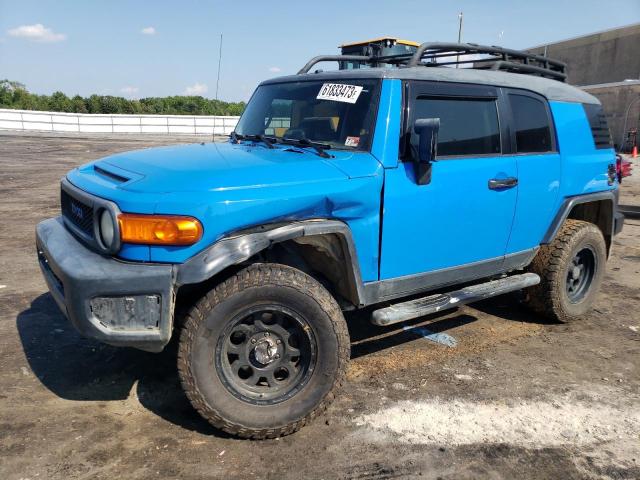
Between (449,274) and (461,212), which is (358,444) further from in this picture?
(461,212)

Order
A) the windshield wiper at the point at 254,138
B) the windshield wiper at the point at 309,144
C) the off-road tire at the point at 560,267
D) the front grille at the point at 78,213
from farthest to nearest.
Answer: the off-road tire at the point at 560,267
the windshield wiper at the point at 254,138
the windshield wiper at the point at 309,144
the front grille at the point at 78,213

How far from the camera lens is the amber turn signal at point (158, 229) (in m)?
2.64

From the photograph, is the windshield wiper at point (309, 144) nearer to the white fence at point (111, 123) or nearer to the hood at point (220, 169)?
the hood at point (220, 169)

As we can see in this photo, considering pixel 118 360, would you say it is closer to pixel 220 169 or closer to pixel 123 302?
pixel 123 302

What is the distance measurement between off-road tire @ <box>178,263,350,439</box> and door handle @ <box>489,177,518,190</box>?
156 centimetres

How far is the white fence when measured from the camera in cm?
3259

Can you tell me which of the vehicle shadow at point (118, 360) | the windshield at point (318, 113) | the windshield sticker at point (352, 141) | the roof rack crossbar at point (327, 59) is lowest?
the vehicle shadow at point (118, 360)

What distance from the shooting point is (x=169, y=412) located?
3.18 metres

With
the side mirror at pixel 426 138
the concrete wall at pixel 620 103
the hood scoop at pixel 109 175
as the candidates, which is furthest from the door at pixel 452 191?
the concrete wall at pixel 620 103

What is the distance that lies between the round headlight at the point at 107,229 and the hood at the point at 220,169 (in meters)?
0.18

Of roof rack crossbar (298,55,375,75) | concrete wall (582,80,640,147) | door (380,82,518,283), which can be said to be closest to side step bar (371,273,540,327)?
door (380,82,518,283)

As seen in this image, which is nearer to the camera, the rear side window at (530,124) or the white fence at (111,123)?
the rear side window at (530,124)

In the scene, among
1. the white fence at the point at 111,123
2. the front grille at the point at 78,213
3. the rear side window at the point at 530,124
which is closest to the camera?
the front grille at the point at 78,213

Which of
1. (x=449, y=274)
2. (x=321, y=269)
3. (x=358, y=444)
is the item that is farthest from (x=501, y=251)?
(x=358, y=444)
